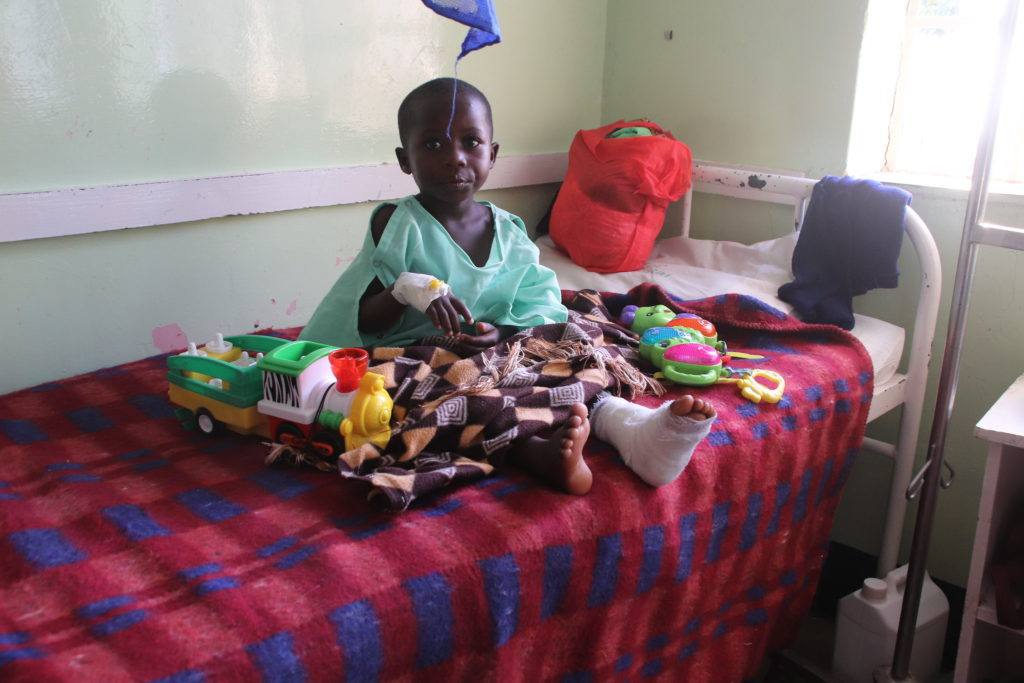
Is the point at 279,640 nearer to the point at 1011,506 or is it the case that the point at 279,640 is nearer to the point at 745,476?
the point at 745,476

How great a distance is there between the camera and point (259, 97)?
1.79 metres

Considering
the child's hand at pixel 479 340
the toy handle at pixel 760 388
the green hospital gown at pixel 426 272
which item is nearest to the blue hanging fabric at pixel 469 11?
the green hospital gown at pixel 426 272

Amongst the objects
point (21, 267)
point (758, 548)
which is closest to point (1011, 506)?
point (758, 548)

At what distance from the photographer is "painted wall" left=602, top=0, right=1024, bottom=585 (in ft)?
5.98

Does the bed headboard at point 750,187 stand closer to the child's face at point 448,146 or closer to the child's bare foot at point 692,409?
the child's face at point 448,146

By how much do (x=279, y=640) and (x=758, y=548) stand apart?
85 cm

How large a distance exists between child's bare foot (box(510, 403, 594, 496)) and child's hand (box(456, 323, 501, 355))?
27 centimetres

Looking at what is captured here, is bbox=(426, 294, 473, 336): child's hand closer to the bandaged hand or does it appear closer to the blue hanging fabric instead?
the bandaged hand

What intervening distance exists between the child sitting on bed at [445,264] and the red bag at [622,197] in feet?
1.43

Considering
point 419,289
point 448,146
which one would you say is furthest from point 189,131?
point 419,289

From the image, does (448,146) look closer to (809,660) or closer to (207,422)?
(207,422)

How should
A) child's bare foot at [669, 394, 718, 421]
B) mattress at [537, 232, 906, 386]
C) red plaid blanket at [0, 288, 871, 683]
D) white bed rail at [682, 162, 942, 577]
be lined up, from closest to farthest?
1. red plaid blanket at [0, 288, 871, 683]
2. child's bare foot at [669, 394, 718, 421]
3. white bed rail at [682, 162, 942, 577]
4. mattress at [537, 232, 906, 386]

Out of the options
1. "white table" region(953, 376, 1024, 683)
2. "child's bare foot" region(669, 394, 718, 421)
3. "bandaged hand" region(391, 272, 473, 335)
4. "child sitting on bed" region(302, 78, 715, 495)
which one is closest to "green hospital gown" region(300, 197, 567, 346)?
"child sitting on bed" region(302, 78, 715, 495)

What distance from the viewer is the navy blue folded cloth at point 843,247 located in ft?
5.69
